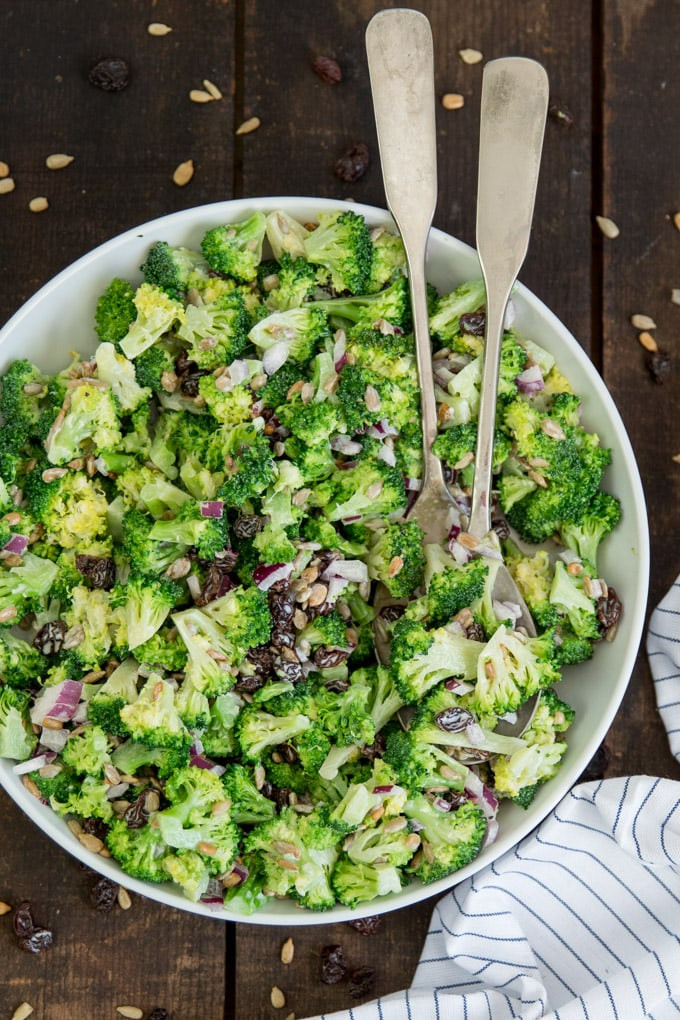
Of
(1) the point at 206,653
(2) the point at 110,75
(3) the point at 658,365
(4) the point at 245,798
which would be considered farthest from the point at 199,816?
(2) the point at 110,75

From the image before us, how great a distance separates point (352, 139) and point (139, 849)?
2.23 meters

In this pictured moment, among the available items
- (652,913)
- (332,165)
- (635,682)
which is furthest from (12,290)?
(652,913)

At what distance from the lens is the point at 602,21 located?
331cm

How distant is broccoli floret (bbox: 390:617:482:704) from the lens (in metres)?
2.58

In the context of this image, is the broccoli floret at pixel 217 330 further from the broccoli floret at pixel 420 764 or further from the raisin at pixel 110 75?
the broccoli floret at pixel 420 764

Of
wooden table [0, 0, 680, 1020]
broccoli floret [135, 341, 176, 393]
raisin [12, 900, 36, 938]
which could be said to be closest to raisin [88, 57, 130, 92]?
wooden table [0, 0, 680, 1020]

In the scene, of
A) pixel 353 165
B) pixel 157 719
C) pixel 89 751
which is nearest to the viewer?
pixel 157 719

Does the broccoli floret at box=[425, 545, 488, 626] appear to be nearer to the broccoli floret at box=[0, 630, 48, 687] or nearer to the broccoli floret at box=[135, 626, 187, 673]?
the broccoli floret at box=[135, 626, 187, 673]

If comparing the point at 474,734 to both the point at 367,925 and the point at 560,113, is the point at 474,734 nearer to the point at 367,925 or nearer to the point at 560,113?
the point at 367,925

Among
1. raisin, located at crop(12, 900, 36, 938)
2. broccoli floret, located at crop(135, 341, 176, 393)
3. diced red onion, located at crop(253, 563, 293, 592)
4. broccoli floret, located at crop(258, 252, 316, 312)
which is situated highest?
broccoli floret, located at crop(258, 252, 316, 312)

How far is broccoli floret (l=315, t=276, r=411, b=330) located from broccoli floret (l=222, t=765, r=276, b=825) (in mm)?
1261

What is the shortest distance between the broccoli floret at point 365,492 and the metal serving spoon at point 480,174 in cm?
15

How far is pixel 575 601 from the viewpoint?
8.93 feet

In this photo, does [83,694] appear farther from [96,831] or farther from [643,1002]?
[643,1002]
